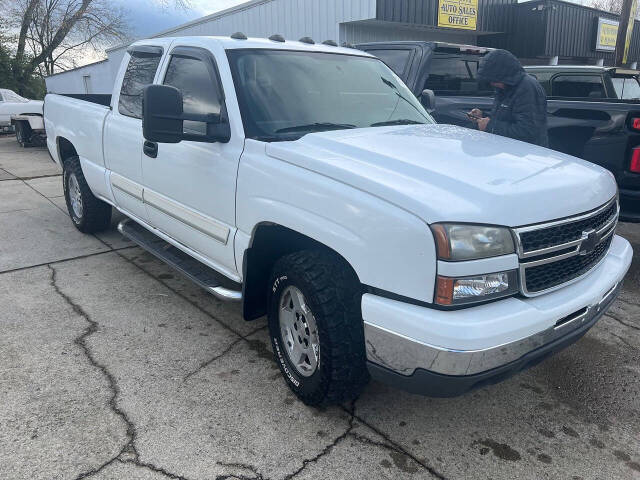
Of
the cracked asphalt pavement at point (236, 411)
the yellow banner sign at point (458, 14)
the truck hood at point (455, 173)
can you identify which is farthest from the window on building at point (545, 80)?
the yellow banner sign at point (458, 14)

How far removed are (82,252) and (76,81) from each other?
103 feet

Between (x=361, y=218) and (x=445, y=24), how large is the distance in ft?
51.5

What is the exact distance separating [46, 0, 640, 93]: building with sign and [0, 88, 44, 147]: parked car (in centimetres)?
→ 680

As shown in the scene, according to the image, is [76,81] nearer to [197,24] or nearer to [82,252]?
[197,24]

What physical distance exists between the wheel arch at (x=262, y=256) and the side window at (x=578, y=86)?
544 centimetres

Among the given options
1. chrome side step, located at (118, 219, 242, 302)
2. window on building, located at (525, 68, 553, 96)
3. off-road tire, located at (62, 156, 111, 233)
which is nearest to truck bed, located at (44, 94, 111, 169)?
off-road tire, located at (62, 156, 111, 233)

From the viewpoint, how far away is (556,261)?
2418 millimetres

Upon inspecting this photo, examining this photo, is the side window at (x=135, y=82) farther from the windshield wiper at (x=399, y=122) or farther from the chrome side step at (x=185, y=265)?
the windshield wiper at (x=399, y=122)

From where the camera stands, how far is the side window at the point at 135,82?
423 cm

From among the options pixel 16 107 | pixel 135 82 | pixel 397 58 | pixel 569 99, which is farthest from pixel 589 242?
pixel 16 107

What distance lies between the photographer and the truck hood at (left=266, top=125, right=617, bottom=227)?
2244 millimetres

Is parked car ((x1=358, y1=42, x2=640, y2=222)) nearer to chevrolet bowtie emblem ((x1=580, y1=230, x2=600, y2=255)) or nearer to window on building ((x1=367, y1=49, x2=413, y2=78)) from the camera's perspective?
window on building ((x1=367, y1=49, x2=413, y2=78))

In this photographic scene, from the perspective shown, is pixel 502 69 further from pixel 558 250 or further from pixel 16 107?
pixel 16 107

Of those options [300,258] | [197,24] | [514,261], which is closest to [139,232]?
[300,258]
